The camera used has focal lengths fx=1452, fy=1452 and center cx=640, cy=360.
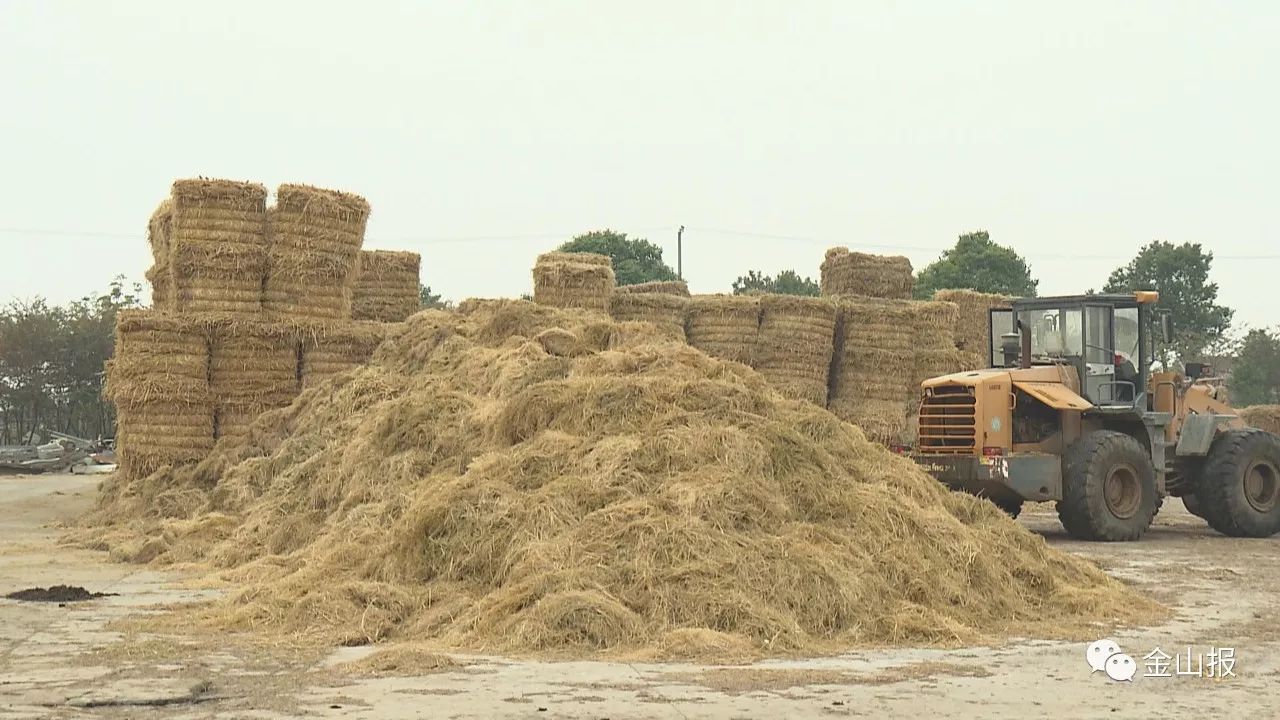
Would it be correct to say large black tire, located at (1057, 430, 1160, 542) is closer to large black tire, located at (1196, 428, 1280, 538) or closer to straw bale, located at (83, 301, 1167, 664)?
large black tire, located at (1196, 428, 1280, 538)

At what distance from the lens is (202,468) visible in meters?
18.5

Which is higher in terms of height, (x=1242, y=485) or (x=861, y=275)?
(x=861, y=275)

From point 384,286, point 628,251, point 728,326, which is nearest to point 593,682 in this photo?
point 384,286

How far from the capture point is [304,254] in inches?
765

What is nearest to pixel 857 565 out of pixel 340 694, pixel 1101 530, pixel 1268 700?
pixel 1268 700

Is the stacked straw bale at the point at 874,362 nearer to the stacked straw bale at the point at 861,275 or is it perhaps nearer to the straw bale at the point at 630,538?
the stacked straw bale at the point at 861,275

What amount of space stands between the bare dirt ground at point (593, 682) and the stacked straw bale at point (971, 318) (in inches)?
599

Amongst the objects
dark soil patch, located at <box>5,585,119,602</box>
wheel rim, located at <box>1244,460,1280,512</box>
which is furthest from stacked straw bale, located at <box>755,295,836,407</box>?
dark soil patch, located at <box>5,585,119,602</box>

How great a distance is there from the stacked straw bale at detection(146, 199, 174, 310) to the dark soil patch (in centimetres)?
792

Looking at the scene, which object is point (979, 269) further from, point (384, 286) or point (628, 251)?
point (384, 286)

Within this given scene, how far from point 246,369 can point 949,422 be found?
9234mm

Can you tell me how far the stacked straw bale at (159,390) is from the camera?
61.7 ft

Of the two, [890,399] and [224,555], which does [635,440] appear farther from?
[890,399]

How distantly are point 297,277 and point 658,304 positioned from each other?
603 centimetres
